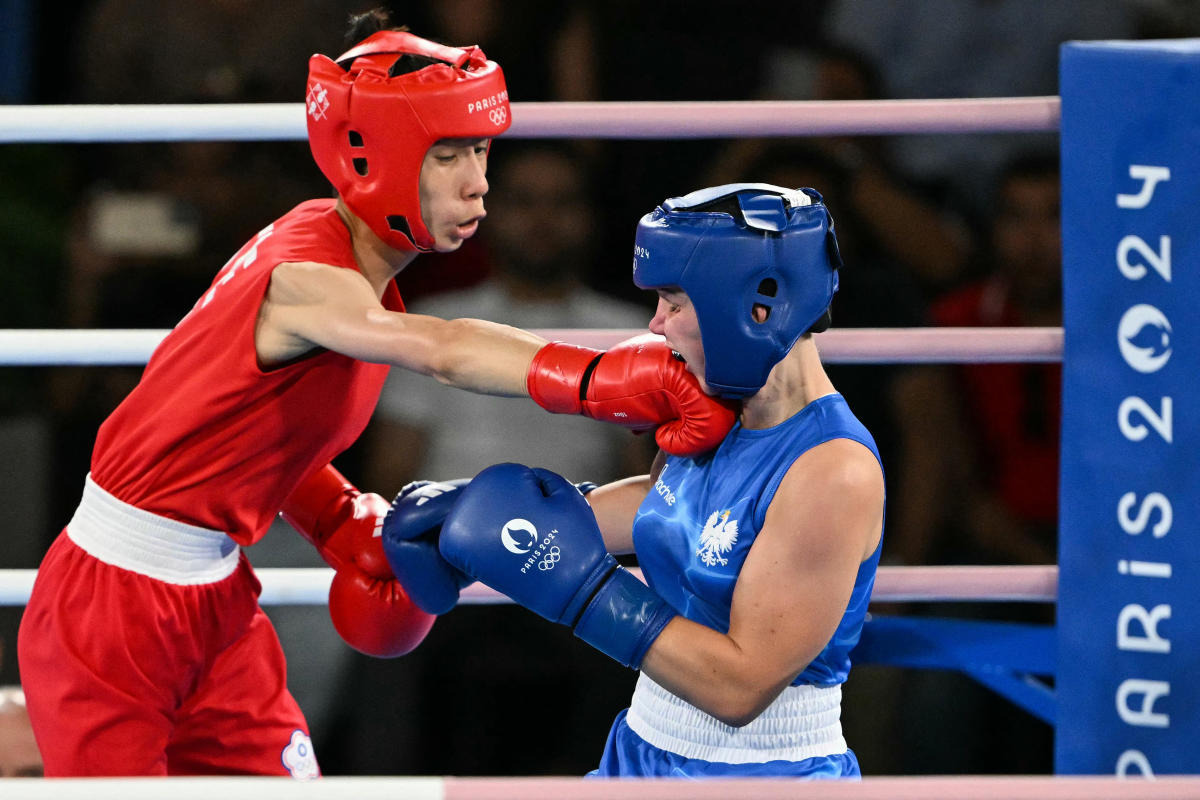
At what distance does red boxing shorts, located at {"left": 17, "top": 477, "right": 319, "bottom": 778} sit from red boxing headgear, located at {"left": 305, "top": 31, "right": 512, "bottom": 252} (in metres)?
0.53

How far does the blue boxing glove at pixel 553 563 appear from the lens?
5.17 ft

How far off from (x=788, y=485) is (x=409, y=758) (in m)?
1.93

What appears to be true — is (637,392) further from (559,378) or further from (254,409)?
(254,409)

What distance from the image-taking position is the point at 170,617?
1794 mm

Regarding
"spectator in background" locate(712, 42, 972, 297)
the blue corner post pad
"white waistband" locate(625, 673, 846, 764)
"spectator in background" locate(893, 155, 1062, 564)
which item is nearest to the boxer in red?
"white waistband" locate(625, 673, 846, 764)

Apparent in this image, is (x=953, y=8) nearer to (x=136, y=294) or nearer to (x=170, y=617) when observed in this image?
(x=136, y=294)

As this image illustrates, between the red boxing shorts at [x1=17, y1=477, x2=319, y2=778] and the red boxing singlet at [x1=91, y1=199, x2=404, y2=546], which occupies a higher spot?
the red boxing singlet at [x1=91, y1=199, x2=404, y2=546]

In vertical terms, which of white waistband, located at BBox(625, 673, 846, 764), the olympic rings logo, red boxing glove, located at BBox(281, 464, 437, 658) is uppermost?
the olympic rings logo

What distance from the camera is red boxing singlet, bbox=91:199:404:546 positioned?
5.81ft

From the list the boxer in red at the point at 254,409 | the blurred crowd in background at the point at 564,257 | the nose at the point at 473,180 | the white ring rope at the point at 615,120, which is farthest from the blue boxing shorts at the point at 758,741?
the blurred crowd in background at the point at 564,257

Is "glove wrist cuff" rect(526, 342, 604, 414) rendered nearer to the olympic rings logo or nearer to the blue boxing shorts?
the olympic rings logo

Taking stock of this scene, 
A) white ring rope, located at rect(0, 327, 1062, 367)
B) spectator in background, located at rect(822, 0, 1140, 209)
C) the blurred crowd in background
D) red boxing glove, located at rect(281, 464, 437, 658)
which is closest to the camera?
red boxing glove, located at rect(281, 464, 437, 658)

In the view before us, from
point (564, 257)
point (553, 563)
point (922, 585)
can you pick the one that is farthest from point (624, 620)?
point (564, 257)

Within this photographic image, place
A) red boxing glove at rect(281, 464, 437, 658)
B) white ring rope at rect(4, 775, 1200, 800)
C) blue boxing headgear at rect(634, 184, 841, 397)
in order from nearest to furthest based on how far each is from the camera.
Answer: white ring rope at rect(4, 775, 1200, 800), blue boxing headgear at rect(634, 184, 841, 397), red boxing glove at rect(281, 464, 437, 658)
